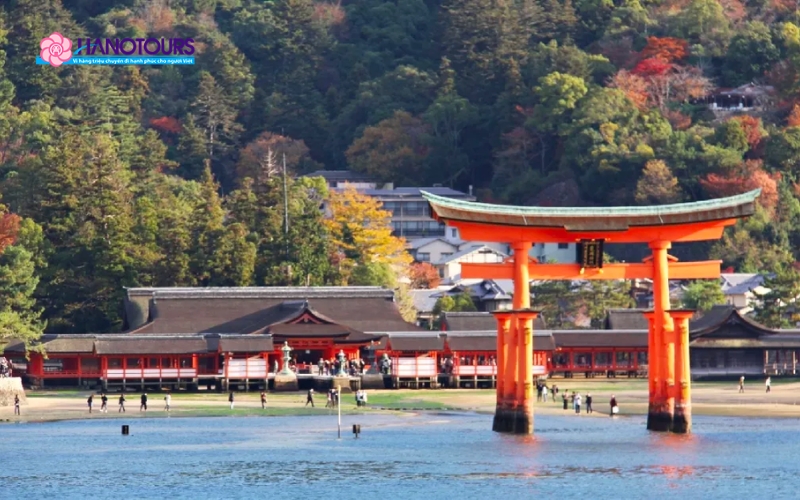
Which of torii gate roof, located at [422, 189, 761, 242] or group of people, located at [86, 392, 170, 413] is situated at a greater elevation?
torii gate roof, located at [422, 189, 761, 242]

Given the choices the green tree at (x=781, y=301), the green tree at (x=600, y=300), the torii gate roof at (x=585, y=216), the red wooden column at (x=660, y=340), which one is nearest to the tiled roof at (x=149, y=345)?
the green tree at (x=600, y=300)

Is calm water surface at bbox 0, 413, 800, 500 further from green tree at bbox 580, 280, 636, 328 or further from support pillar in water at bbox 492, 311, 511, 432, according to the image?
green tree at bbox 580, 280, 636, 328

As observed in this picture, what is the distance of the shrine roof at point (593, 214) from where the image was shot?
6322 centimetres

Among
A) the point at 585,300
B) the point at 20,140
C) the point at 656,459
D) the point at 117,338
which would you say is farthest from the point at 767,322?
the point at 20,140

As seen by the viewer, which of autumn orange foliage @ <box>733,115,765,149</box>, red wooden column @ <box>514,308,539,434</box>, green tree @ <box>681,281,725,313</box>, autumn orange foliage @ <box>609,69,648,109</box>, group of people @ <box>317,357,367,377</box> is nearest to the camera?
red wooden column @ <box>514,308,539,434</box>

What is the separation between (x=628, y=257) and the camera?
133250 mm

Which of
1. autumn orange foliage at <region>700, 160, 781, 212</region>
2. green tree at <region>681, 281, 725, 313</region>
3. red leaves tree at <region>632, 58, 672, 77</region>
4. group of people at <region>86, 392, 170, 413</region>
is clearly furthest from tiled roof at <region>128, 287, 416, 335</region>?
red leaves tree at <region>632, 58, 672, 77</region>

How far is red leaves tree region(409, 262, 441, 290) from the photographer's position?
131125mm

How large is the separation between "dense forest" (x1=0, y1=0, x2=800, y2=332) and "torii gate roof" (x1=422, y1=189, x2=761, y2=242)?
4339cm

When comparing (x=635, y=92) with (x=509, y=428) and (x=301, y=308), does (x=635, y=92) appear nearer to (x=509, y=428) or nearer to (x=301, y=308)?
(x=301, y=308)

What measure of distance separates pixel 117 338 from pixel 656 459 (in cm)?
3725

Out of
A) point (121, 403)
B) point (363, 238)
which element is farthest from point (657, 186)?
point (121, 403)

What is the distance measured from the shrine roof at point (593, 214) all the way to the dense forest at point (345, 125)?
4336 centimetres

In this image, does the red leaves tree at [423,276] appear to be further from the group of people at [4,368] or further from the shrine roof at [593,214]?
the shrine roof at [593,214]
